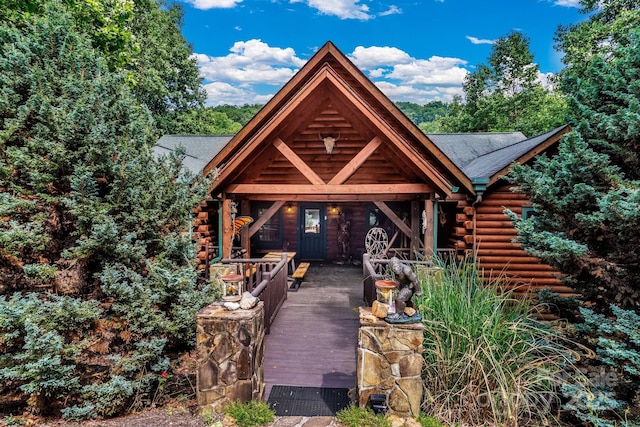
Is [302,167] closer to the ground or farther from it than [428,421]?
farther from it

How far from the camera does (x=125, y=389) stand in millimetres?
3250

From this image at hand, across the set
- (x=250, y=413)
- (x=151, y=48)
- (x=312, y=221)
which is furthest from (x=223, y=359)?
(x=151, y=48)

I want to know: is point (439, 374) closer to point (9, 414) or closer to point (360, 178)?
point (9, 414)

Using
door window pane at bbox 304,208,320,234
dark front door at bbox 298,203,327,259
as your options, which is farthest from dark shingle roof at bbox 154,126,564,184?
door window pane at bbox 304,208,320,234

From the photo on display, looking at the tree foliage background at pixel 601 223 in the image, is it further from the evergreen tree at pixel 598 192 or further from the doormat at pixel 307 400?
the doormat at pixel 307 400

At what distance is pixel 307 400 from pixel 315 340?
60.7 inches

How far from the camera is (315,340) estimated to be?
5215mm

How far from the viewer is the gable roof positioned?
7.41m

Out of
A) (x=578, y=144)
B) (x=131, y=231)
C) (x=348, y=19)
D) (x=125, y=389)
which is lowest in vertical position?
(x=125, y=389)

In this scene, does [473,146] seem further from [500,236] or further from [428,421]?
[428,421]

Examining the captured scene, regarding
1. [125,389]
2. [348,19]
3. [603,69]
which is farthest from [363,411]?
[348,19]

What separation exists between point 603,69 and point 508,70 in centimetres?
2868

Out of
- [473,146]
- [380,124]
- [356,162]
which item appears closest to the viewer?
[380,124]

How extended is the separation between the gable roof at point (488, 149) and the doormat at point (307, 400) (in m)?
5.84
